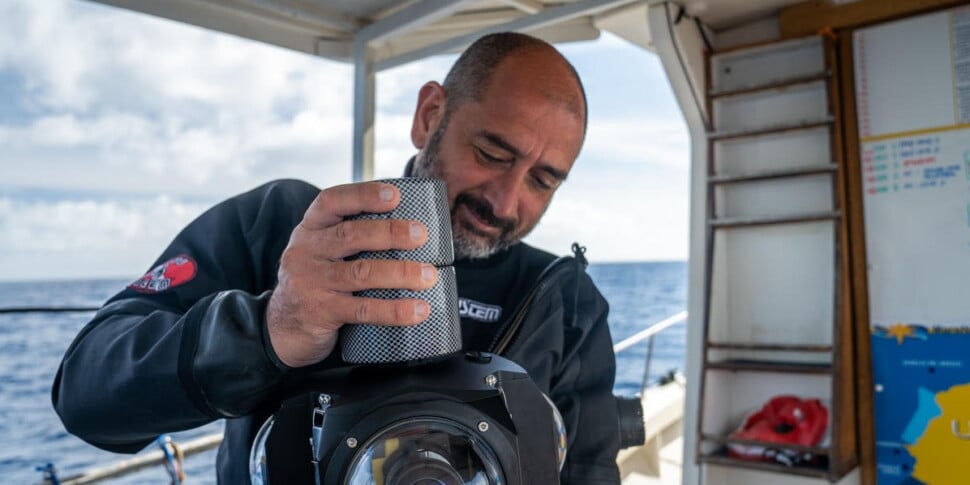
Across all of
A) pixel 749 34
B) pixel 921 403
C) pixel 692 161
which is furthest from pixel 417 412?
pixel 749 34

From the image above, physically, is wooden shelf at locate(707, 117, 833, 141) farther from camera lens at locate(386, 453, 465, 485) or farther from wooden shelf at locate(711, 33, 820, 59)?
camera lens at locate(386, 453, 465, 485)

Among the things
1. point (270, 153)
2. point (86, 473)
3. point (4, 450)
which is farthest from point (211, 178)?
point (86, 473)

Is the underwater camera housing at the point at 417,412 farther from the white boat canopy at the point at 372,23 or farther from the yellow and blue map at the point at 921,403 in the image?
the yellow and blue map at the point at 921,403

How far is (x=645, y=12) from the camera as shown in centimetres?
229

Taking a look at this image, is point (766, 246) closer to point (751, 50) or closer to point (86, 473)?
point (751, 50)

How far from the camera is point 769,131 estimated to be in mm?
2385

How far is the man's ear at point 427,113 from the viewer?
985 mm

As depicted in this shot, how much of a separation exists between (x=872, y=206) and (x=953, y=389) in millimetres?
574

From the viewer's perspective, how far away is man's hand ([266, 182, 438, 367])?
40cm

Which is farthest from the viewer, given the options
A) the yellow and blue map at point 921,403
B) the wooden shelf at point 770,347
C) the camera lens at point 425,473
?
the wooden shelf at point 770,347

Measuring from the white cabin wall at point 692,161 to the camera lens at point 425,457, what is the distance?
2.15 metres

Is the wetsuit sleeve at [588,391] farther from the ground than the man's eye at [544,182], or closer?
closer

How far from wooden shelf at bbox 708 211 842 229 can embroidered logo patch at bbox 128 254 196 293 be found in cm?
202

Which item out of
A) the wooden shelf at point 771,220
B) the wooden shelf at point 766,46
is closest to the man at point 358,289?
the wooden shelf at point 771,220
